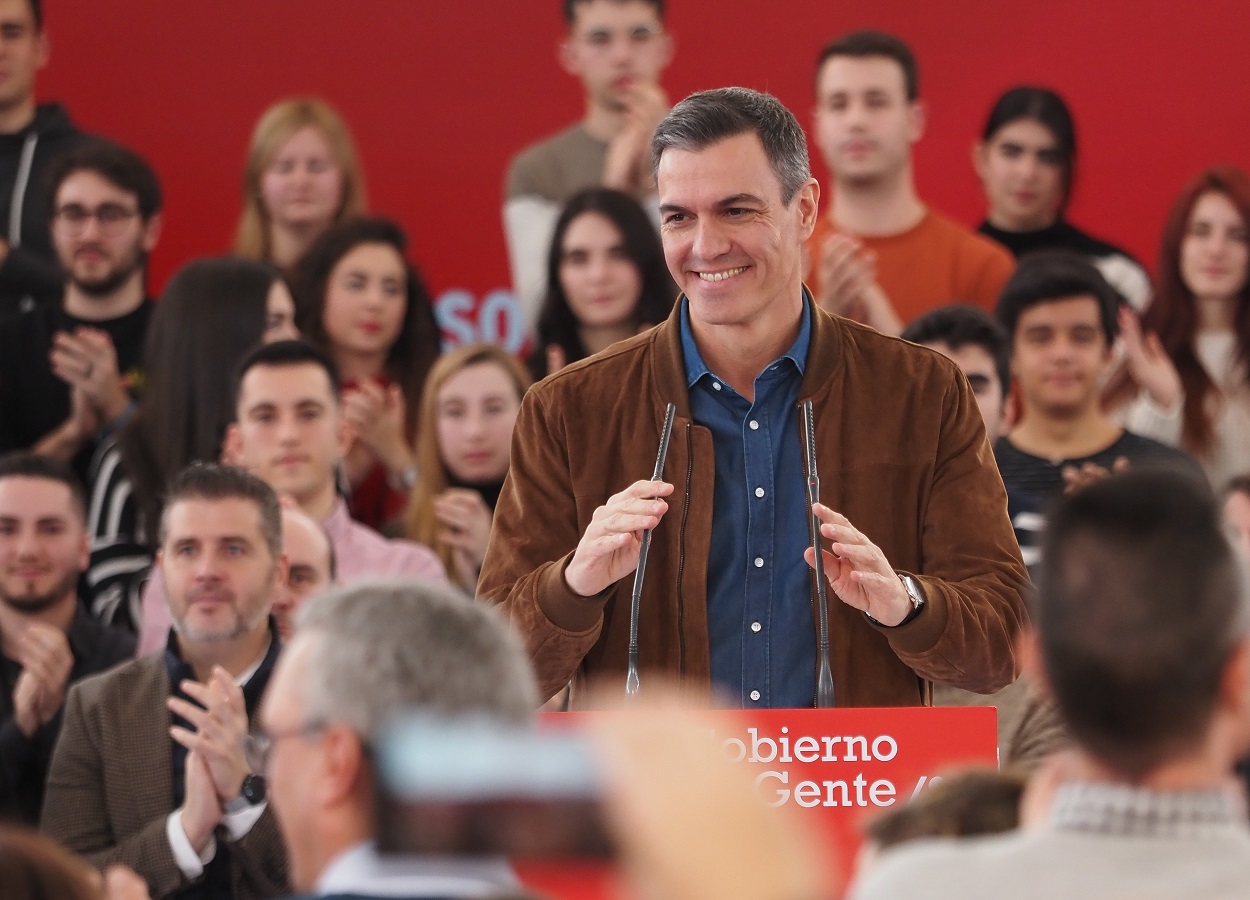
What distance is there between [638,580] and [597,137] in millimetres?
3884

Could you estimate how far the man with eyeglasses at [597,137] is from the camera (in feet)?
21.8

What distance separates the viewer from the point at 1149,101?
7859 millimetres

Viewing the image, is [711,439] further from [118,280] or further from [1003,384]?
[118,280]

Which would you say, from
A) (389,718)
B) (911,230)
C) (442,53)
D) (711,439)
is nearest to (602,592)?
(711,439)

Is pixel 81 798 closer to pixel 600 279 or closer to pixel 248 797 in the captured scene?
pixel 248 797

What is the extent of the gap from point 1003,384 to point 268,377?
2068 mm

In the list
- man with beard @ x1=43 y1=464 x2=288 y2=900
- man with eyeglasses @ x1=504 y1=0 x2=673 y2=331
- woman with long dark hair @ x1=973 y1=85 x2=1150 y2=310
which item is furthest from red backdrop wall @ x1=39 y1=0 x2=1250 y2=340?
man with beard @ x1=43 y1=464 x2=288 y2=900

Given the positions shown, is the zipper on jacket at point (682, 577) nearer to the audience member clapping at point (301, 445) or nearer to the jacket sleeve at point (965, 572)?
the jacket sleeve at point (965, 572)

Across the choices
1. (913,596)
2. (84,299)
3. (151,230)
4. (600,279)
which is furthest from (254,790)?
(151,230)

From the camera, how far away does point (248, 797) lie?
4.64 meters

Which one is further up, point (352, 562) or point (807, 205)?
point (807, 205)

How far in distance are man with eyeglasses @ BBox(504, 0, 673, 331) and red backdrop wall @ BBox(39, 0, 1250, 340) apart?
0.91 meters

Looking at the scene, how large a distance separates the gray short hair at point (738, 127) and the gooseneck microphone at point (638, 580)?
45cm

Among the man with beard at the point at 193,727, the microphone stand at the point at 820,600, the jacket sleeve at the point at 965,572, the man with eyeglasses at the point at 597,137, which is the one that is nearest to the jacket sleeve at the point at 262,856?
the man with beard at the point at 193,727
